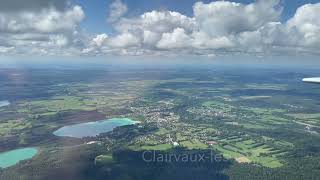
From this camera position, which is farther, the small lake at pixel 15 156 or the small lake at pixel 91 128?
the small lake at pixel 91 128

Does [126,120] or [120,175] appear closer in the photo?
[120,175]

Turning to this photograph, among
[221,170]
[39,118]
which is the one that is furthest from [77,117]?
[221,170]

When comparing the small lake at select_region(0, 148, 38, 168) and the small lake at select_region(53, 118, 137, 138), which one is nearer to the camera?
the small lake at select_region(0, 148, 38, 168)

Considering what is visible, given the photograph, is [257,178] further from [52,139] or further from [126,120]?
[126,120]

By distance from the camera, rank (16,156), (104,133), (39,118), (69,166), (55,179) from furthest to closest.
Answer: (39,118)
(104,133)
(16,156)
(69,166)
(55,179)

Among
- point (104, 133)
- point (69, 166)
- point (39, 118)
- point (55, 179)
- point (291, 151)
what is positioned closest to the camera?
point (55, 179)
